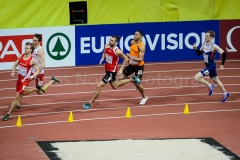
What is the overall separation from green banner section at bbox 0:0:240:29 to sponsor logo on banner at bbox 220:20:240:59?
34cm

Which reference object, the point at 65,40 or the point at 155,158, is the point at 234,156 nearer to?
the point at 155,158

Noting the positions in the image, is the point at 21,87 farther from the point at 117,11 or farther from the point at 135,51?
the point at 117,11

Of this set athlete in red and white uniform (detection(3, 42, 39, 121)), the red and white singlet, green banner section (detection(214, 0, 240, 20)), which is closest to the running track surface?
athlete in red and white uniform (detection(3, 42, 39, 121))

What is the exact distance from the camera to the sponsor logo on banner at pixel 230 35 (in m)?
25.5

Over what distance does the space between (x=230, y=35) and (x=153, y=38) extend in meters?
2.84

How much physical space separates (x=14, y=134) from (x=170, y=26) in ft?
34.1

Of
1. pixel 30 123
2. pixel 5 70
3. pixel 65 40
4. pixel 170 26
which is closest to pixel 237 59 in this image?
pixel 170 26

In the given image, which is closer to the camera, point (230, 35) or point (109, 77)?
point (109, 77)

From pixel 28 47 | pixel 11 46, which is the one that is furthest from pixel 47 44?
pixel 28 47

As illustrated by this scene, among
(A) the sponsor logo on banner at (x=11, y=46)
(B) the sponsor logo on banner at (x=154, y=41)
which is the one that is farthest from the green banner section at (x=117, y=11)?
(B) the sponsor logo on banner at (x=154, y=41)

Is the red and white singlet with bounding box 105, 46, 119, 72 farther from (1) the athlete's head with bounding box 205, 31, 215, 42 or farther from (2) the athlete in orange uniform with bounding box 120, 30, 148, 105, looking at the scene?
(1) the athlete's head with bounding box 205, 31, 215, 42

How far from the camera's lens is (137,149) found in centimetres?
1490

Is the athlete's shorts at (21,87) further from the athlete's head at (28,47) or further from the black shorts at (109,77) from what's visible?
the black shorts at (109,77)

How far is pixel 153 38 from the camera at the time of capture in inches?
986
